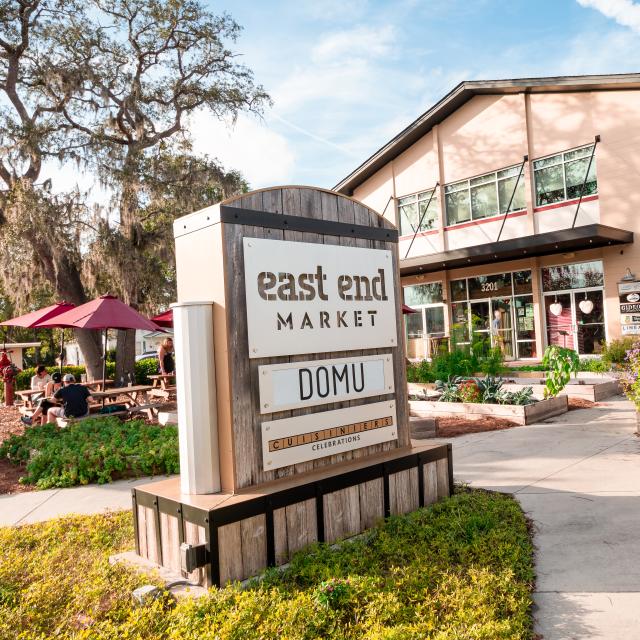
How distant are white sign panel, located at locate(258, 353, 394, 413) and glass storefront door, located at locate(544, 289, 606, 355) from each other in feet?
46.4

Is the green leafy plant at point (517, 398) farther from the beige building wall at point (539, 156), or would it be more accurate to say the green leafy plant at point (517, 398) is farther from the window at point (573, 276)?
the window at point (573, 276)

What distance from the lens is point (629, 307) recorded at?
620 inches

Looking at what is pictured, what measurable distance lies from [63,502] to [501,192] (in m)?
17.2

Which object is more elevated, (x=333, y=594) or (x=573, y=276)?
(x=573, y=276)

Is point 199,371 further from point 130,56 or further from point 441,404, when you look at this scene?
point 130,56

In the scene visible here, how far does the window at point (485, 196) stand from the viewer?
61.6 feet

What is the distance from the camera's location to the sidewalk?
5.18 m

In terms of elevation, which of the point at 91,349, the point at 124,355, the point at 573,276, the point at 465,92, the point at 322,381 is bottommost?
the point at 322,381

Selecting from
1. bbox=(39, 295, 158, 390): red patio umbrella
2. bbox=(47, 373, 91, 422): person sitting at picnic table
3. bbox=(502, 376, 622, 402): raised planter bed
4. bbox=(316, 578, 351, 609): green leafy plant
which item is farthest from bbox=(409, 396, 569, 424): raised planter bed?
bbox=(316, 578, 351, 609): green leafy plant

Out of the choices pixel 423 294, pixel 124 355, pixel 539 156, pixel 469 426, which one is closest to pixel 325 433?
pixel 469 426

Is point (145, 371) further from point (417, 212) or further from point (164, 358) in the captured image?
point (417, 212)

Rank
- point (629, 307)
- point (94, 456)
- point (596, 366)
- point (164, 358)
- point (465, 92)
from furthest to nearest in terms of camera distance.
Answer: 1. point (465, 92)
2. point (629, 307)
3. point (596, 366)
4. point (164, 358)
5. point (94, 456)

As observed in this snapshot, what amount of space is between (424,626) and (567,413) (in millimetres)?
7456

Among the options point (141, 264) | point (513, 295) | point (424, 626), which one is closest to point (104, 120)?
point (141, 264)
